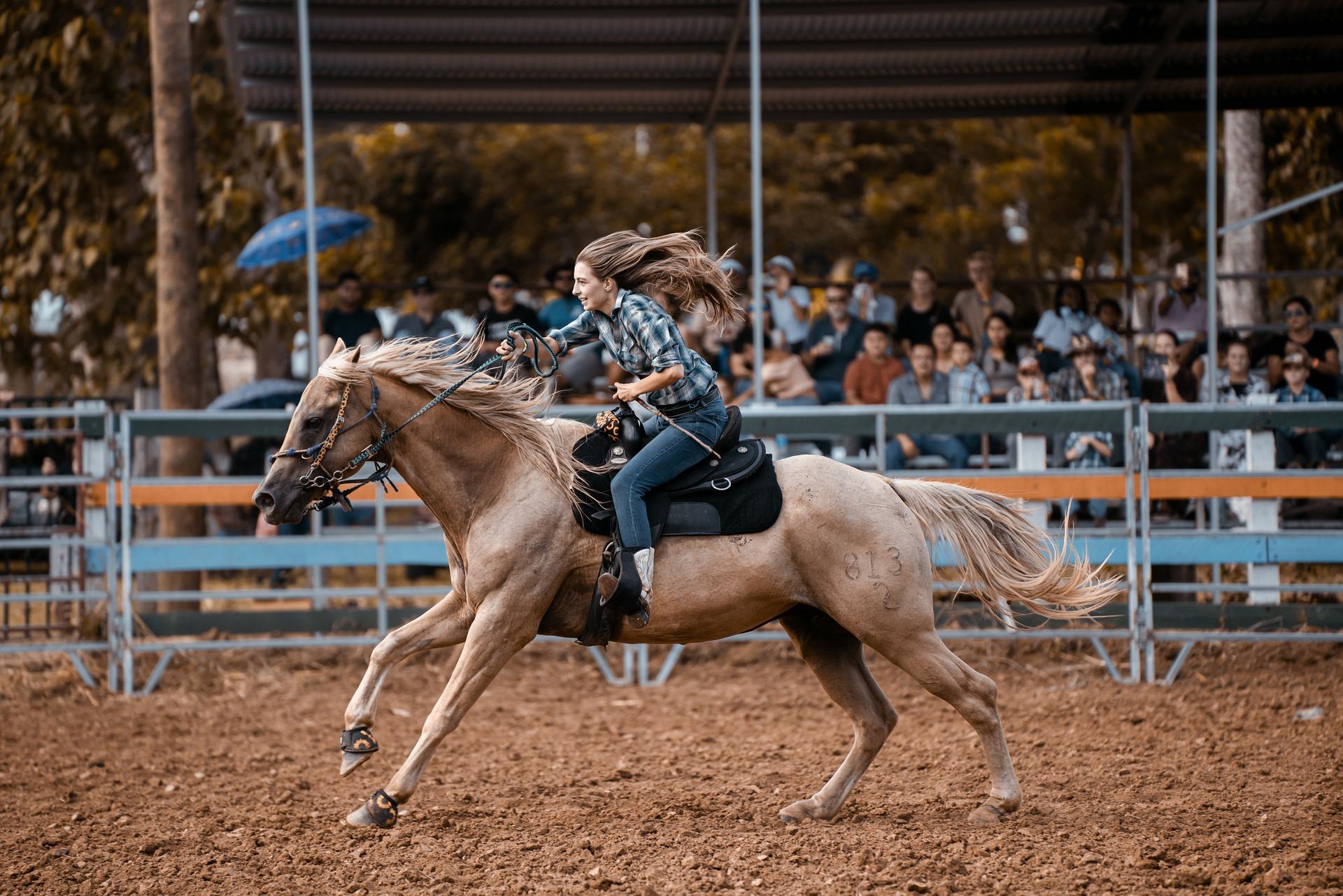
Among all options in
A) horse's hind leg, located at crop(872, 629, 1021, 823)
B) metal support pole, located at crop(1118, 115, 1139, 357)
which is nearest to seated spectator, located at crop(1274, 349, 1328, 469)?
metal support pole, located at crop(1118, 115, 1139, 357)

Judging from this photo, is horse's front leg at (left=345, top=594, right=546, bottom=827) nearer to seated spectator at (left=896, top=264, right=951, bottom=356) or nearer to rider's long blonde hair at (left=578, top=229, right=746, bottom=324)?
rider's long blonde hair at (left=578, top=229, right=746, bottom=324)

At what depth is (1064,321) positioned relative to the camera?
1127cm

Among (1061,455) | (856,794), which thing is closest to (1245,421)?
(1061,455)

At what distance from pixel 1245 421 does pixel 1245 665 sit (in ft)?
5.46

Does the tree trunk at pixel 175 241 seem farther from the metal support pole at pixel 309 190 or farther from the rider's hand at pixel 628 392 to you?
the rider's hand at pixel 628 392

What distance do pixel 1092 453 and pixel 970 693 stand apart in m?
4.31

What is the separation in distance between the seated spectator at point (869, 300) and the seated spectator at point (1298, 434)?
3.42 m

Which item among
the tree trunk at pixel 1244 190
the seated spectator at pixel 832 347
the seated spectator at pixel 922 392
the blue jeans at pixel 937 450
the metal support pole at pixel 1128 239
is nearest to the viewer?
the blue jeans at pixel 937 450

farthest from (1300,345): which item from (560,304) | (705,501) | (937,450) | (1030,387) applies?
(705,501)

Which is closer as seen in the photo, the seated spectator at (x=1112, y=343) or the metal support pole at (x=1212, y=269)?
the metal support pole at (x=1212, y=269)

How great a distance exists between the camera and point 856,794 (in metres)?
6.07

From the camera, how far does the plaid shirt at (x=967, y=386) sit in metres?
10.2

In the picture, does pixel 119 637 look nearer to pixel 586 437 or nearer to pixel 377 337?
pixel 377 337

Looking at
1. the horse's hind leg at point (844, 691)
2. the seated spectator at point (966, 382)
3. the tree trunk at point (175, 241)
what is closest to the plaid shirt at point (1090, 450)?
the seated spectator at point (966, 382)
